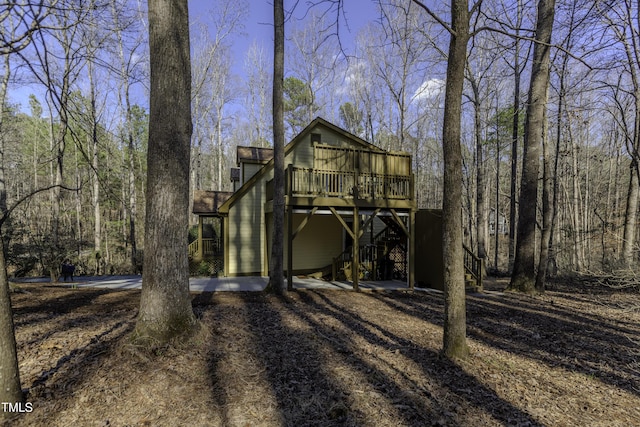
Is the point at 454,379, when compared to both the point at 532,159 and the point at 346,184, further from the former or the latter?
the point at 532,159

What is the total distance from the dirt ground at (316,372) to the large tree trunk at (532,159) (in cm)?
334

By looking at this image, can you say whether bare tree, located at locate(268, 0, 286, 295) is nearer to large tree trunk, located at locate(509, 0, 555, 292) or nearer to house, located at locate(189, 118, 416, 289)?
house, located at locate(189, 118, 416, 289)

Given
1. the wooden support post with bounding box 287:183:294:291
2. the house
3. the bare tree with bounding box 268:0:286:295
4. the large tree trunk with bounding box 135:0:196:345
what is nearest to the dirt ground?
the large tree trunk with bounding box 135:0:196:345

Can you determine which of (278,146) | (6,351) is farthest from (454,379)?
(278,146)

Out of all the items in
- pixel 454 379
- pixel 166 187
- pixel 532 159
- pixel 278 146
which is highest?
pixel 278 146

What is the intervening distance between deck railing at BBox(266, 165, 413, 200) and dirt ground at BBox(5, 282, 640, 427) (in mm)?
4606

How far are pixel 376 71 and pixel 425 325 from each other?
790 inches

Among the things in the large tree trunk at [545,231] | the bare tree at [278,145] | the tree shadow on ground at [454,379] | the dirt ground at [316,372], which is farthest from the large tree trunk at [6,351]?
the large tree trunk at [545,231]

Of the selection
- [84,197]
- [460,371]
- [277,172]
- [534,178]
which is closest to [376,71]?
[534,178]

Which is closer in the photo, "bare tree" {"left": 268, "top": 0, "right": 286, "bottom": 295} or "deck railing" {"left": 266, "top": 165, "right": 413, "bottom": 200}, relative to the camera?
→ "bare tree" {"left": 268, "top": 0, "right": 286, "bottom": 295}

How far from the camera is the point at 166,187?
400 centimetres

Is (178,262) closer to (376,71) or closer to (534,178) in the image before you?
(534,178)

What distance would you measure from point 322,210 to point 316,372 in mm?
6841

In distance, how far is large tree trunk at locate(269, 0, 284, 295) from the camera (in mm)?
8508
